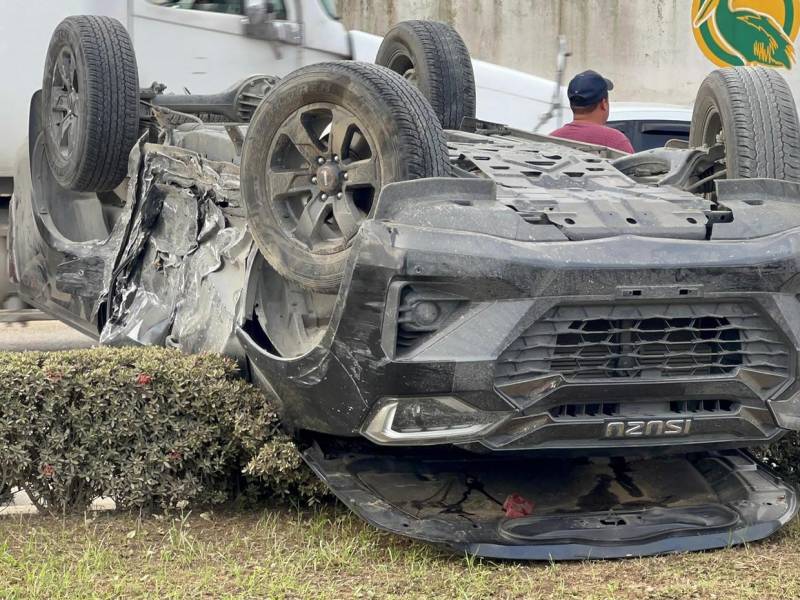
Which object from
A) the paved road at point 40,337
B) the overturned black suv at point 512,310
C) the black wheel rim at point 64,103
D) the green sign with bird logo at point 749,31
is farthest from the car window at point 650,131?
the green sign with bird logo at point 749,31

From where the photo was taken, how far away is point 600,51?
18.5 m

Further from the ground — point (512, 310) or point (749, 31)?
point (512, 310)

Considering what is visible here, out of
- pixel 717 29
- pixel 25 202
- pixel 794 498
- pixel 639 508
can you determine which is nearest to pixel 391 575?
pixel 639 508

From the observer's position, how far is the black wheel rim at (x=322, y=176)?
414 cm

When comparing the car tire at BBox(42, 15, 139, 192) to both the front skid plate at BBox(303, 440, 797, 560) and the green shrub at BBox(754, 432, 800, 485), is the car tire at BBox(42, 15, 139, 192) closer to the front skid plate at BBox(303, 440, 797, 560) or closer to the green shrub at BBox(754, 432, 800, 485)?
the front skid plate at BBox(303, 440, 797, 560)

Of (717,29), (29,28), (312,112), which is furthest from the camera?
(717,29)

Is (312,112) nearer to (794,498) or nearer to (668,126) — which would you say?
(794,498)

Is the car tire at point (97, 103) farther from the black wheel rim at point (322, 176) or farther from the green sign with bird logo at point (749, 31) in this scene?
the green sign with bird logo at point (749, 31)

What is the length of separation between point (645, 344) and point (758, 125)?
1092 millimetres

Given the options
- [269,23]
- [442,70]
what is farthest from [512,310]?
[269,23]

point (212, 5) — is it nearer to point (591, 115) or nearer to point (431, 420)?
point (591, 115)

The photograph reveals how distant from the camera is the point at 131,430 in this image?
4.54m

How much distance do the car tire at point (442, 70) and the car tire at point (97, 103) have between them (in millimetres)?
1259

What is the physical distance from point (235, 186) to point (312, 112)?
73 centimetres
